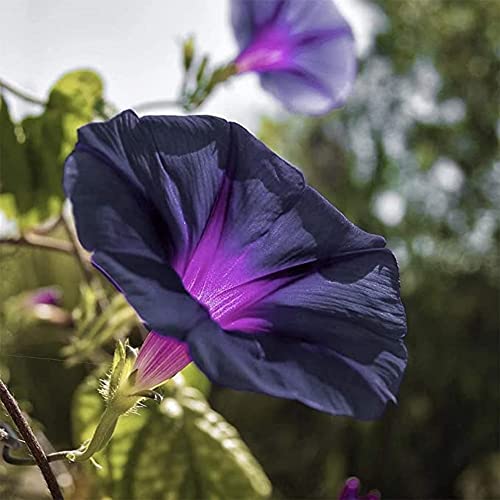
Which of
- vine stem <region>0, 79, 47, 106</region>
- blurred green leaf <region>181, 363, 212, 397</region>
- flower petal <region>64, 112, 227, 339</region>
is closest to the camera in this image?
flower petal <region>64, 112, 227, 339</region>

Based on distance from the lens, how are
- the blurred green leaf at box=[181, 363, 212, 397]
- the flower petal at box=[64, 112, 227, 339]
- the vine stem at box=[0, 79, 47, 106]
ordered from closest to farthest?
the flower petal at box=[64, 112, 227, 339]
the vine stem at box=[0, 79, 47, 106]
the blurred green leaf at box=[181, 363, 212, 397]

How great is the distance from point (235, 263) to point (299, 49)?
0.39 meters

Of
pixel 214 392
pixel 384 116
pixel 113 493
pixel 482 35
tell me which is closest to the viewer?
pixel 113 493

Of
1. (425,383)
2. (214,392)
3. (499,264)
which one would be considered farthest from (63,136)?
(499,264)

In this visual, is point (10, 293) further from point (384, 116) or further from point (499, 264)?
point (384, 116)

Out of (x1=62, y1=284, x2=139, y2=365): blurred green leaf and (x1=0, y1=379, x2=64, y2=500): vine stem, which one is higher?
(x1=0, y1=379, x2=64, y2=500): vine stem

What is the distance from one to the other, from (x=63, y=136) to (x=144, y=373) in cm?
28

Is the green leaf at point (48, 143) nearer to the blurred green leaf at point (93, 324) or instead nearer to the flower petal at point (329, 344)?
the blurred green leaf at point (93, 324)

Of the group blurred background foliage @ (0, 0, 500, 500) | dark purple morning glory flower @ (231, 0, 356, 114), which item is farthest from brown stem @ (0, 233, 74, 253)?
dark purple morning glory flower @ (231, 0, 356, 114)

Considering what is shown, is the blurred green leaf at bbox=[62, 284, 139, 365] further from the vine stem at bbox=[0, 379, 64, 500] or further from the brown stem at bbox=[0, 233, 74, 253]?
the vine stem at bbox=[0, 379, 64, 500]

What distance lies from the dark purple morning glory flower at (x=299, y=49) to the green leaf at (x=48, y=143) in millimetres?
131

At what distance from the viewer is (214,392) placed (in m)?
1.48

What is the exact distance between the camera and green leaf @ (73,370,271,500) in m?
0.48

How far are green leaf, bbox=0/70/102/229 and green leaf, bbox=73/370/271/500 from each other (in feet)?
0.37
